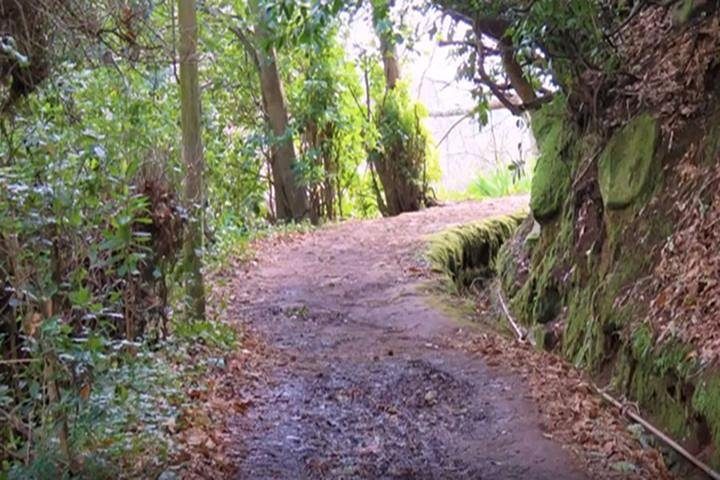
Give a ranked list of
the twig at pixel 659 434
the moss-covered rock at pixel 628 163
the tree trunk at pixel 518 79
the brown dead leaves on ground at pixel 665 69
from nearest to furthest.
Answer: the twig at pixel 659 434, the brown dead leaves on ground at pixel 665 69, the moss-covered rock at pixel 628 163, the tree trunk at pixel 518 79

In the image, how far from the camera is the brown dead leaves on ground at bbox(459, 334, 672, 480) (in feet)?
14.5

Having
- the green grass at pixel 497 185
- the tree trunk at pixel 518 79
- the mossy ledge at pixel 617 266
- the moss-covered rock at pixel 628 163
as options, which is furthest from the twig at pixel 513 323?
the green grass at pixel 497 185

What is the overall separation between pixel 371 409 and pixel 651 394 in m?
1.73

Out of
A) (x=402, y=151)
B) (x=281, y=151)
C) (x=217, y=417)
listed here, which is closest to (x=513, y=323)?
(x=217, y=417)

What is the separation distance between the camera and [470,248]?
12.4 m

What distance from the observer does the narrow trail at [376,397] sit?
4539 millimetres

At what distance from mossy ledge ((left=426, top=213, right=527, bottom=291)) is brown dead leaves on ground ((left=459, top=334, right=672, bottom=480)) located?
4.46m

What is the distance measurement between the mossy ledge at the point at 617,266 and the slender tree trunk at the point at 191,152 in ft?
9.48

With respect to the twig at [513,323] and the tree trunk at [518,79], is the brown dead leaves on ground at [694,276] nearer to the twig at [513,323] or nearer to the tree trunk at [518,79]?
the twig at [513,323]

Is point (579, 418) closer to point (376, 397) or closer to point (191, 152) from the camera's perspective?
point (376, 397)

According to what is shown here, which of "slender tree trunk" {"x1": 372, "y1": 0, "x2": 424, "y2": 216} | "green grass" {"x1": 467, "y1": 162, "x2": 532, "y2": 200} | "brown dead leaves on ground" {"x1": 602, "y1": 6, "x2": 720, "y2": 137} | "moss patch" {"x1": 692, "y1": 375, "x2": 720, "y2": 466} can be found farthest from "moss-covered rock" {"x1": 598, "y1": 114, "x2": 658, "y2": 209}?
"green grass" {"x1": 467, "y1": 162, "x2": 532, "y2": 200}

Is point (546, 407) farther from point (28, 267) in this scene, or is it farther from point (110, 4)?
point (110, 4)

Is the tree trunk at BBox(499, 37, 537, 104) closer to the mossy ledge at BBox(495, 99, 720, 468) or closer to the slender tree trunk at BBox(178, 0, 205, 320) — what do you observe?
the mossy ledge at BBox(495, 99, 720, 468)

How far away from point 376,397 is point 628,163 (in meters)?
2.53
